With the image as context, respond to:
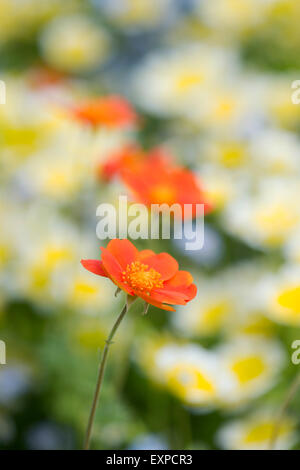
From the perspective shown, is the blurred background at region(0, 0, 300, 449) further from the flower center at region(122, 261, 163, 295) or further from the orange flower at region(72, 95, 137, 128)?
the flower center at region(122, 261, 163, 295)

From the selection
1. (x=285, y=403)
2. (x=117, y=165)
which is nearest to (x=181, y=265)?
(x=117, y=165)

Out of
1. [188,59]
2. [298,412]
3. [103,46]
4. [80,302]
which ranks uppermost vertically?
[103,46]

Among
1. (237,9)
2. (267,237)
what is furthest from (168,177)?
(237,9)

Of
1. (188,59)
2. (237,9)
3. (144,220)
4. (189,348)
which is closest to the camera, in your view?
(189,348)

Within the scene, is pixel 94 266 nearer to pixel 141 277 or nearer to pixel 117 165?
pixel 141 277

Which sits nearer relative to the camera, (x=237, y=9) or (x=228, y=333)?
(x=228, y=333)

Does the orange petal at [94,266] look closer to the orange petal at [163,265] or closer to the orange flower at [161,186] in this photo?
the orange petal at [163,265]

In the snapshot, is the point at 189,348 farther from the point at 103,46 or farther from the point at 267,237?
the point at 103,46

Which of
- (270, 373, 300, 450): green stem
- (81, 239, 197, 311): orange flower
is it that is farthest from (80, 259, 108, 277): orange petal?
(270, 373, 300, 450): green stem
